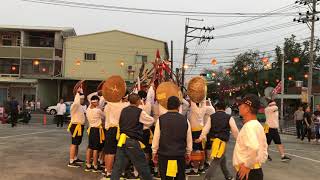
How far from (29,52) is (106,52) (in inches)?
→ 328

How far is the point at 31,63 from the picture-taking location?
169 feet

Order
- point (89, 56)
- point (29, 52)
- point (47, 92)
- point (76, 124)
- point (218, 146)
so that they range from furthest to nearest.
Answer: point (89, 56)
point (47, 92)
point (29, 52)
point (76, 124)
point (218, 146)

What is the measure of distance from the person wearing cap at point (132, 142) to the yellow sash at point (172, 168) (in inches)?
50.6

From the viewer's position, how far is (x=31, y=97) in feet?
167

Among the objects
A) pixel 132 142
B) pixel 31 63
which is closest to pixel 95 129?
pixel 132 142

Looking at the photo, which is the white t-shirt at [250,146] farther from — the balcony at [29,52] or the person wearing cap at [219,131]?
the balcony at [29,52]

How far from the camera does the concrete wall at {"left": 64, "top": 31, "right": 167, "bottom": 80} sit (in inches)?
2008

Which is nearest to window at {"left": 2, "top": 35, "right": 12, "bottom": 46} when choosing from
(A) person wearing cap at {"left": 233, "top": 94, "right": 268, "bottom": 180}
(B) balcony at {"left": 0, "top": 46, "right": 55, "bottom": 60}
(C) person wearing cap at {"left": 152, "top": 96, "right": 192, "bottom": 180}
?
(B) balcony at {"left": 0, "top": 46, "right": 55, "bottom": 60}

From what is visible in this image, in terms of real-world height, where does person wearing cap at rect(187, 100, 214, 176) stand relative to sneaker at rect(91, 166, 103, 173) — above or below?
above

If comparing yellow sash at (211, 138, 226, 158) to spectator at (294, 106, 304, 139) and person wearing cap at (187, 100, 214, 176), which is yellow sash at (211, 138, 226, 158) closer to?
person wearing cap at (187, 100, 214, 176)

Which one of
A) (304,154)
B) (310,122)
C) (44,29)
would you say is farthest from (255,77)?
(304,154)

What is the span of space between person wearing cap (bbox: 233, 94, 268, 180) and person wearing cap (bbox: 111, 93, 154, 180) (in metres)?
2.50

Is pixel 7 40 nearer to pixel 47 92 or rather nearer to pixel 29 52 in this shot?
pixel 29 52

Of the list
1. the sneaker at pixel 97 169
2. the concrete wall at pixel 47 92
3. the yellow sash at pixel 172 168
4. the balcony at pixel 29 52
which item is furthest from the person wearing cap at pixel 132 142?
the balcony at pixel 29 52
